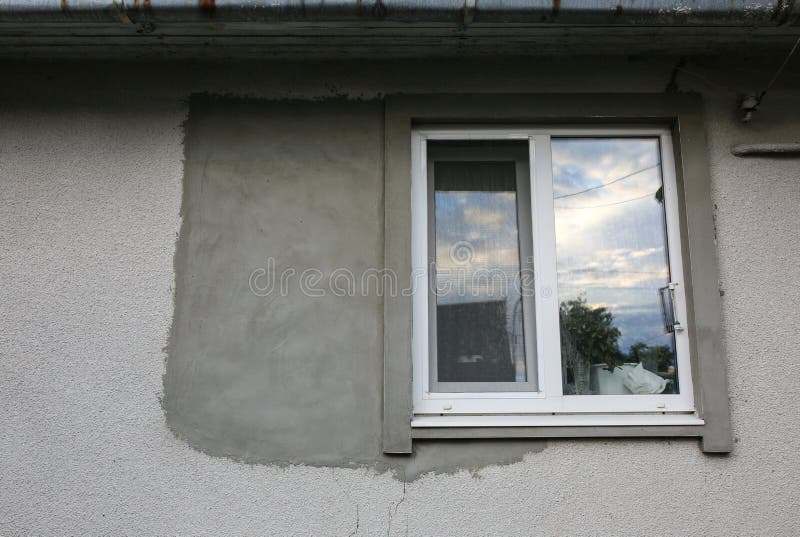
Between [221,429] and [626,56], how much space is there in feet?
9.86

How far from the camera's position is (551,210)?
3.12 metres

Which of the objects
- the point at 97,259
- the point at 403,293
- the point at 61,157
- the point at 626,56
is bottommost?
the point at 403,293

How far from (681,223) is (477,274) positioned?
1154 millimetres

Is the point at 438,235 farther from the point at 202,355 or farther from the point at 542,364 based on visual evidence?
the point at 202,355

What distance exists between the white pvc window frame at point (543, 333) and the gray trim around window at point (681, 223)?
0.05m

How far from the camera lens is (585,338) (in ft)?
10.1

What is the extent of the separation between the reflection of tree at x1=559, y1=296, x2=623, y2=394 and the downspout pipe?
1.47m

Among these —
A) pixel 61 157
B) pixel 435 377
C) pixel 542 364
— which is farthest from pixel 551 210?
pixel 61 157

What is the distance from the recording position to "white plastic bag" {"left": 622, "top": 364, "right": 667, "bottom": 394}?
2.99 m

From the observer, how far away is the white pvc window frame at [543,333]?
114 inches

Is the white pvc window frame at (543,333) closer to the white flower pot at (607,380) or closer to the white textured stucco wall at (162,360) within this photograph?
the white flower pot at (607,380)

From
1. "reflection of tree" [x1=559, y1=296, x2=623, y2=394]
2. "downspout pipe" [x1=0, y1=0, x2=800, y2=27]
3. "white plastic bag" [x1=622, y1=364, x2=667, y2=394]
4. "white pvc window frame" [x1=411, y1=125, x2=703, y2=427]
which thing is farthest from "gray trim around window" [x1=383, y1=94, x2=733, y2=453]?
"downspout pipe" [x1=0, y1=0, x2=800, y2=27]

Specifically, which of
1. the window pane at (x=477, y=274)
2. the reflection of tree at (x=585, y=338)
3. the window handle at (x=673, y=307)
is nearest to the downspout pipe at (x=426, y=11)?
the window pane at (x=477, y=274)

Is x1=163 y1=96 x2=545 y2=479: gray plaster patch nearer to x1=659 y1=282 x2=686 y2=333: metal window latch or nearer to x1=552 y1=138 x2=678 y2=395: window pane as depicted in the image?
x1=552 y1=138 x2=678 y2=395: window pane
